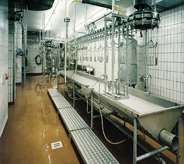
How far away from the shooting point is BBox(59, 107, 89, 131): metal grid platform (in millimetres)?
2479

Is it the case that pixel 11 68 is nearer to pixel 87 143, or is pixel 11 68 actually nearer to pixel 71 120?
pixel 71 120

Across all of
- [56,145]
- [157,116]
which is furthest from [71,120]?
[157,116]

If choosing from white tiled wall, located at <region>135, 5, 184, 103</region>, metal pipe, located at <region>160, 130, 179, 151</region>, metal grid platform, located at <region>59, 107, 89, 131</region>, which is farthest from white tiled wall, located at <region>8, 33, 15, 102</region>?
metal pipe, located at <region>160, 130, 179, 151</region>

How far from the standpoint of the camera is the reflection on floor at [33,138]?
1967mm

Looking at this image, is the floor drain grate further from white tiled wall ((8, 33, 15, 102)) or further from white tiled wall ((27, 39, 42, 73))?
white tiled wall ((27, 39, 42, 73))

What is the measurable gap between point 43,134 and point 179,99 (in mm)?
3196

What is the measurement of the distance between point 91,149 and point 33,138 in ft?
3.84

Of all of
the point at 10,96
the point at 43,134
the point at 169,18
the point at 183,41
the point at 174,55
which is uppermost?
the point at 169,18

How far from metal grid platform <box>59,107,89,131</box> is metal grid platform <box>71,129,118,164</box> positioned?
0.53 feet

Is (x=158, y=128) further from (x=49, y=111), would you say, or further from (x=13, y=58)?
(x=13, y=58)

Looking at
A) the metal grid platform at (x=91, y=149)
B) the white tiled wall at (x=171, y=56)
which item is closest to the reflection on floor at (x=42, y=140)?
the metal grid platform at (x=91, y=149)

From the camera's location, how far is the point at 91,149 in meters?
1.88

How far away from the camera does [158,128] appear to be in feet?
4.89

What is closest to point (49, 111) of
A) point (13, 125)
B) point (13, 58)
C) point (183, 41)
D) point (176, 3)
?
point (13, 125)
